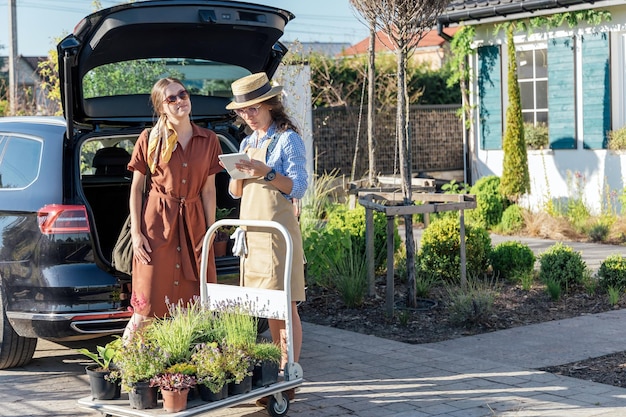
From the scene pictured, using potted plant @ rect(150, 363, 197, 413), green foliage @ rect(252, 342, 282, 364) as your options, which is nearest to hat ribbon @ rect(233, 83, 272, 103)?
green foliage @ rect(252, 342, 282, 364)

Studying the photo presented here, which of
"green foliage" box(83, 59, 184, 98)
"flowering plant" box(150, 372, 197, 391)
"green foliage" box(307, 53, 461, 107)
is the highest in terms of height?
"green foliage" box(307, 53, 461, 107)

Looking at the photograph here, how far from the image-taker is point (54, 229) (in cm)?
602

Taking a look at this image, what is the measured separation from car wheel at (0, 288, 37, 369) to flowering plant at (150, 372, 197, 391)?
198 cm

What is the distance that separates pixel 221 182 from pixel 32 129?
1.51 m

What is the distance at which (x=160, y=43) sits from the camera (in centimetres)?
657

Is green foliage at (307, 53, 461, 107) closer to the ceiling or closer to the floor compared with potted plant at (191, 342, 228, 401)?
closer to the ceiling

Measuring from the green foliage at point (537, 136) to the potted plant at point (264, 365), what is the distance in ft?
34.1

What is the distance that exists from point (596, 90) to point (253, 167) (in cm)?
979

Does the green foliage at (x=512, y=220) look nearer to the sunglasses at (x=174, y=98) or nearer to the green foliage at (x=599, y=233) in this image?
the green foliage at (x=599, y=233)

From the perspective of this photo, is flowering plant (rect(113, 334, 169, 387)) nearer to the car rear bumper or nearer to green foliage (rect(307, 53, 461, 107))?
the car rear bumper

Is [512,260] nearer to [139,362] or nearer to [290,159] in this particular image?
[290,159]

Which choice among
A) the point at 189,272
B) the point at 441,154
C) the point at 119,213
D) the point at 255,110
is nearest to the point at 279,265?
the point at 189,272

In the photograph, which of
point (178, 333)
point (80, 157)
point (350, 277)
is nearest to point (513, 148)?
point (350, 277)

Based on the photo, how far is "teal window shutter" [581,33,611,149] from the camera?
13.8m
